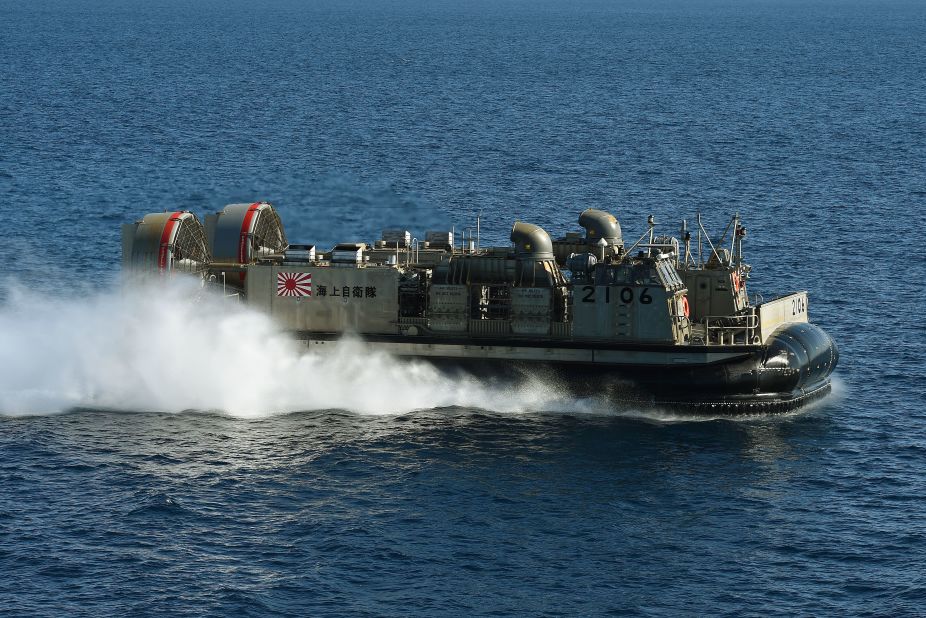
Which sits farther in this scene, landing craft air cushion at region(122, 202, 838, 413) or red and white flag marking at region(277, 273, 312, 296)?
red and white flag marking at region(277, 273, 312, 296)

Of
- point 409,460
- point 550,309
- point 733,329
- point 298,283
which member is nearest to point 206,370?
point 298,283

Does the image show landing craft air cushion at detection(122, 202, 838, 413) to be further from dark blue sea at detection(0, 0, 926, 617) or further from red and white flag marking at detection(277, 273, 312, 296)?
dark blue sea at detection(0, 0, 926, 617)

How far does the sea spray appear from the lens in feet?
209

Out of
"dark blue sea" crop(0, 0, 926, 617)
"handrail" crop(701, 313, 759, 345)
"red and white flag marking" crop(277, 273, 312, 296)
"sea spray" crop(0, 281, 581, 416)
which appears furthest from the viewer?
"red and white flag marking" crop(277, 273, 312, 296)

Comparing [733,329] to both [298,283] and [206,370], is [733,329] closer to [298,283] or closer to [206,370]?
[298,283]

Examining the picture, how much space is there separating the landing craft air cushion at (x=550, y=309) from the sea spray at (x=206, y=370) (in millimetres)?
810

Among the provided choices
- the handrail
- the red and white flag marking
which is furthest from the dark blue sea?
the handrail

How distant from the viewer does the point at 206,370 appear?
211 ft

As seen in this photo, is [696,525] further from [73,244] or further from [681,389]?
[73,244]

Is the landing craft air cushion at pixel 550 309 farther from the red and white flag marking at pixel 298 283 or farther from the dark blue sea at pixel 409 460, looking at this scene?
the dark blue sea at pixel 409 460

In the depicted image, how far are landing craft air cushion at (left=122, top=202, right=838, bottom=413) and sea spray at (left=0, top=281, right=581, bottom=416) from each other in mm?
810

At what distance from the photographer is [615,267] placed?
63.7 meters

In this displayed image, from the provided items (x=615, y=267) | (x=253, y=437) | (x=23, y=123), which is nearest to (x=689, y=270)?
(x=615, y=267)

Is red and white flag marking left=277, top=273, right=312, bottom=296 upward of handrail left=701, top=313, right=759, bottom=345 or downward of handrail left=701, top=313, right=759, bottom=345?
upward
